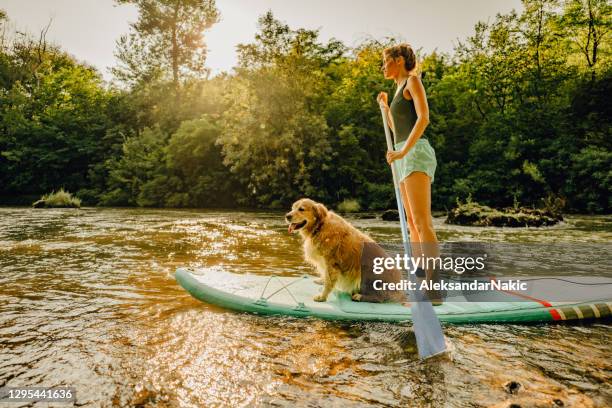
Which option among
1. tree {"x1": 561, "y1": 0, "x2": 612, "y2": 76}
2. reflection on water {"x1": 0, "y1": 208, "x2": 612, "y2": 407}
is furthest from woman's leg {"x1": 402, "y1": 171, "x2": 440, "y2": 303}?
tree {"x1": 561, "y1": 0, "x2": 612, "y2": 76}

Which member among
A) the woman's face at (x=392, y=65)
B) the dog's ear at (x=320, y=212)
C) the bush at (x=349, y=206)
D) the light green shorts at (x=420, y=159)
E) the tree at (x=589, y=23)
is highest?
the tree at (x=589, y=23)

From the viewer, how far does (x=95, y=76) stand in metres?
35.1

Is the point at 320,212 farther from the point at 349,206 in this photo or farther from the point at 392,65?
the point at 349,206

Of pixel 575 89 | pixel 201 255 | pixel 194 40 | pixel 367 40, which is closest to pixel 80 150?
pixel 194 40

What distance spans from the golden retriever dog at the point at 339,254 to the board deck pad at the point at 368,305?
→ 12cm

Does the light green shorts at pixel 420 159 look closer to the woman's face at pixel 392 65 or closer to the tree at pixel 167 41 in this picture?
the woman's face at pixel 392 65

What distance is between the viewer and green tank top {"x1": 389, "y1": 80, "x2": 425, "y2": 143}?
3322 millimetres

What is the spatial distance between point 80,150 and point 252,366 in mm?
28383

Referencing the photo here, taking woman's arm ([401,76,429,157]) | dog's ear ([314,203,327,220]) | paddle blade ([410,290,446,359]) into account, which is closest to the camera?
paddle blade ([410,290,446,359])

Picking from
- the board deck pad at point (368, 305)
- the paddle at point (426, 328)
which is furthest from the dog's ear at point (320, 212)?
the paddle at point (426, 328)

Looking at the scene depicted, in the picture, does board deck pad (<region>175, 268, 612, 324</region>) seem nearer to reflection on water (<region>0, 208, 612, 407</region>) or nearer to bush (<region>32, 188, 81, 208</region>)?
reflection on water (<region>0, 208, 612, 407</region>)

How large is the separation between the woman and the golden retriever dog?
0.43 meters

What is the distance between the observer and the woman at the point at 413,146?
3189mm

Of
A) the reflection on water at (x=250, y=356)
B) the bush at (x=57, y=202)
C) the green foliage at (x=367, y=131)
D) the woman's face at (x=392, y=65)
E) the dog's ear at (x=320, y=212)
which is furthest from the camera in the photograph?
the bush at (x=57, y=202)
